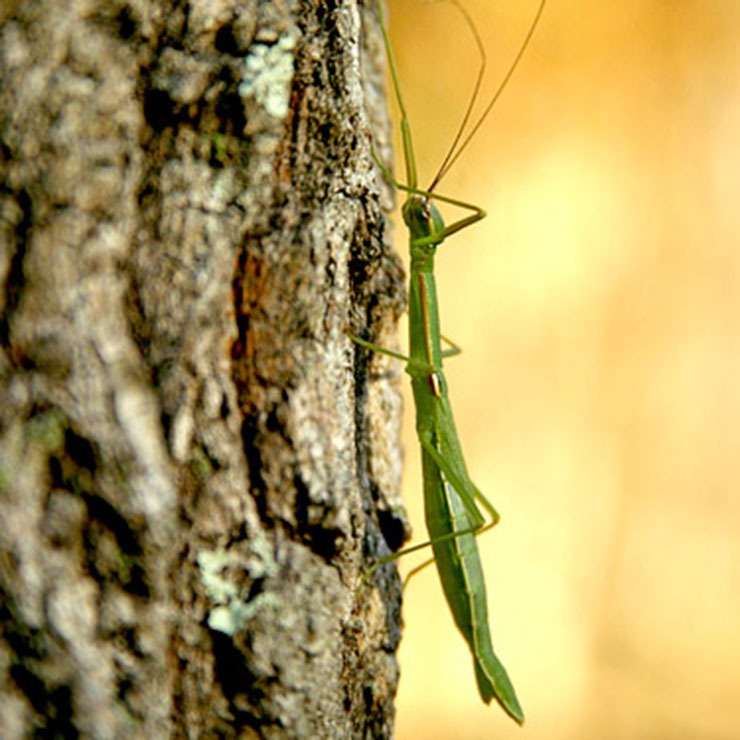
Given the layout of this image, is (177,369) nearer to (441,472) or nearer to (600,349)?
(441,472)

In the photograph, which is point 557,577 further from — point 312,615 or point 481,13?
point 312,615

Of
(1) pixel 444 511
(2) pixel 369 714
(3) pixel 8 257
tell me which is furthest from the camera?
(1) pixel 444 511

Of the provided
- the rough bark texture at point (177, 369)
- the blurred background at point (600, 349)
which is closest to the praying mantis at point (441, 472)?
the rough bark texture at point (177, 369)

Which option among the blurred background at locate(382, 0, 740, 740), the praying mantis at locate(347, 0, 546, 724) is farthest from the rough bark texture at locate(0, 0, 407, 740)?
the blurred background at locate(382, 0, 740, 740)

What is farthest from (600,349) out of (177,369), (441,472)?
(177,369)

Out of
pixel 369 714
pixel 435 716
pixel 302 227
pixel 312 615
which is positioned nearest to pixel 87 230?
pixel 302 227

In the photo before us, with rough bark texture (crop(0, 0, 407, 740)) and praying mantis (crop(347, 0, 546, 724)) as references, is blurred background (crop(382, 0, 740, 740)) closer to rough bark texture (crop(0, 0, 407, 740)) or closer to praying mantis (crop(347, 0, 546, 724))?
praying mantis (crop(347, 0, 546, 724))
